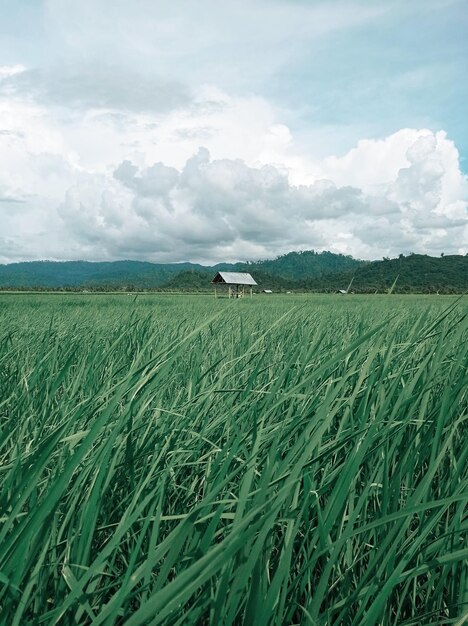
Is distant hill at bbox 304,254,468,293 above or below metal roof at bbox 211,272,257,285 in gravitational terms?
above

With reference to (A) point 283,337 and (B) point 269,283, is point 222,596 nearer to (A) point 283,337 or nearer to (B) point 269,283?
(A) point 283,337

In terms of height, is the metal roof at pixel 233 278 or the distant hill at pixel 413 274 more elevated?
the distant hill at pixel 413 274

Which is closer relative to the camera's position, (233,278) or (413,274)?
(233,278)

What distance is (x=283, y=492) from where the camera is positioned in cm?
63

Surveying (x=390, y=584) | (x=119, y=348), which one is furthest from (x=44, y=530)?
(x=119, y=348)

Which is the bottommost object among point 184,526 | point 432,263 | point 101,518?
point 101,518

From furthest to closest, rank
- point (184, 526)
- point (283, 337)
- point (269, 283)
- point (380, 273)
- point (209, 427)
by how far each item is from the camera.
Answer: point (269, 283), point (380, 273), point (283, 337), point (209, 427), point (184, 526)

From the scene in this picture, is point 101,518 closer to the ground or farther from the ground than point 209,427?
closer to the ground

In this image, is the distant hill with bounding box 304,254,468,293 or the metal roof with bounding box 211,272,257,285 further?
the distant hill with bounding box 304,254,468,293

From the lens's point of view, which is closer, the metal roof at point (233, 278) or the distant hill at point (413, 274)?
the metal roof at point (233, 278)

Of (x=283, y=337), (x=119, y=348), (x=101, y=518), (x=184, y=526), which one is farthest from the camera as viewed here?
(x=283, y=337)

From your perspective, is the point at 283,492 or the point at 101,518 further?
the point at 101,518

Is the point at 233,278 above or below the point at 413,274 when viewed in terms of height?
below

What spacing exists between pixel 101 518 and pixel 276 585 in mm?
636
